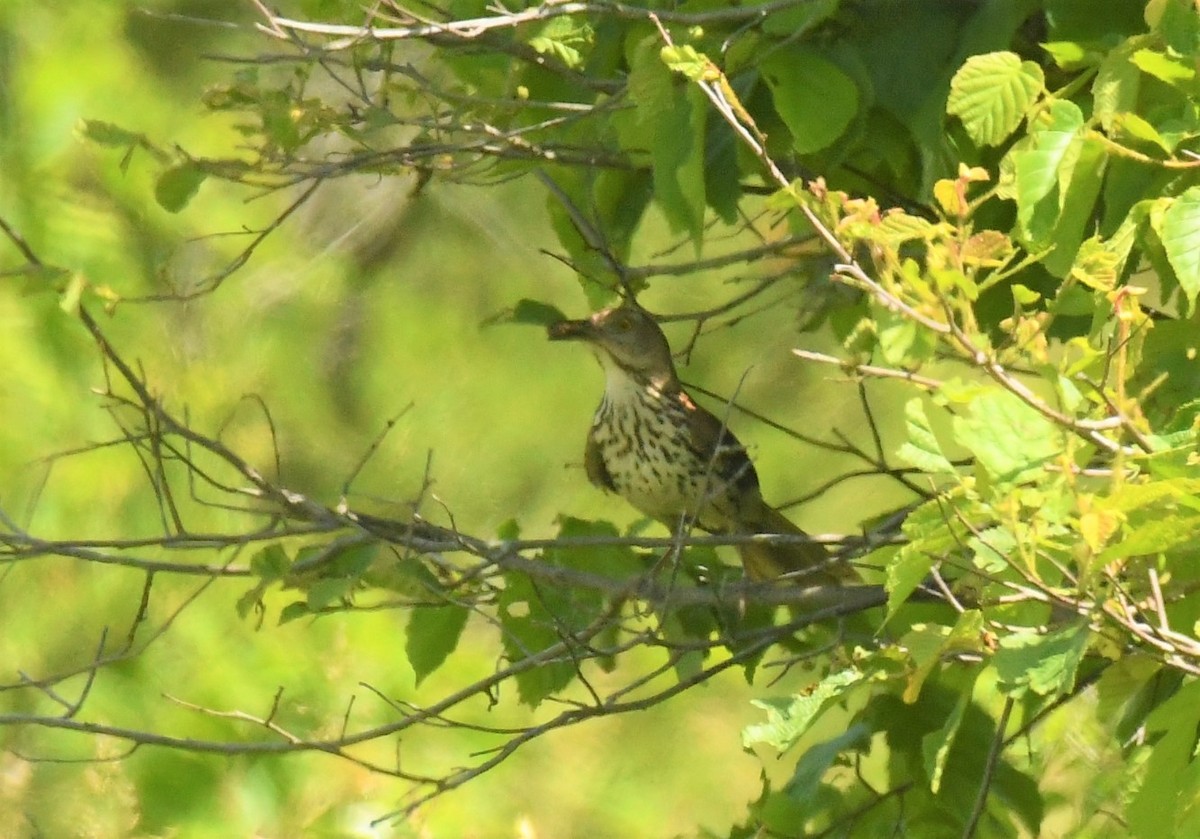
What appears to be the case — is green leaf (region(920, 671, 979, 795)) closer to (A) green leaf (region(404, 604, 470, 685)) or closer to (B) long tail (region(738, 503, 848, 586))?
(A) green leaf (region(404, 604, 470, 685))

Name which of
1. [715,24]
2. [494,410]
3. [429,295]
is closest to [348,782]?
[494,410]

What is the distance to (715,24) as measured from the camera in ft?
6.02

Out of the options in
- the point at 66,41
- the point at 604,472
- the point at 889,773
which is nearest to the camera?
the point at 889,773

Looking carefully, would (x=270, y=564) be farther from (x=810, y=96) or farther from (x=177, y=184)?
(x=810, y=96)

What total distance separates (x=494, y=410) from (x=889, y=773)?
3582mm

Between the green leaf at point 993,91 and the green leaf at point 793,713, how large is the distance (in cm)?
53

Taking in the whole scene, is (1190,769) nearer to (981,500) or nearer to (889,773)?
(981,500)

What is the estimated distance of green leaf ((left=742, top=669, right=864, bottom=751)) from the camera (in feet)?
4.84

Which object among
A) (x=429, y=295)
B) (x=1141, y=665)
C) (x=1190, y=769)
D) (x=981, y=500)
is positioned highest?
(x=981, y=500)

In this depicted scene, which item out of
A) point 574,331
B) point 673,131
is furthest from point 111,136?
point 574,331

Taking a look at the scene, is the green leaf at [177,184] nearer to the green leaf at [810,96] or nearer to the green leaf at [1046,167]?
the green leaf at [810,96]

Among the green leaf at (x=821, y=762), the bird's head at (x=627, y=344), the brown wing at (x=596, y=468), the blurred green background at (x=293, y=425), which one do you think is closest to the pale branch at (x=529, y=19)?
the green leaf at (x=821, y=762)

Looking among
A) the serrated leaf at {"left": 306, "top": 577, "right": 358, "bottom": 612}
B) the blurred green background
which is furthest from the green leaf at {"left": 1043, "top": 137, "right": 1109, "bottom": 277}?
the blurred green background

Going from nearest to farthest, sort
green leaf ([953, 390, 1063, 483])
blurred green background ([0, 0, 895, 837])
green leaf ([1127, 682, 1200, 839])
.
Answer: green leaf ([953, 390, 1063, 483]) < green leaf ([1127, 682, 1200, 839]) < blurred green background ([0, 0, 895, 837])
